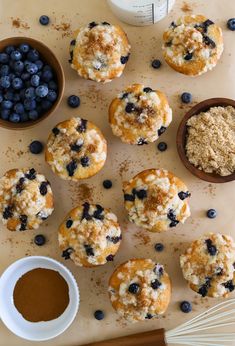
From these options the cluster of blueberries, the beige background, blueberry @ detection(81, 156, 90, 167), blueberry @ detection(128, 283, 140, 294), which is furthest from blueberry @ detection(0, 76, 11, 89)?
blueberry @ detection(128, 283, 140, 294)

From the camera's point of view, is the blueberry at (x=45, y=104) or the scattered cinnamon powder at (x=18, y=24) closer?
the blueberry at (x=45, y=104)

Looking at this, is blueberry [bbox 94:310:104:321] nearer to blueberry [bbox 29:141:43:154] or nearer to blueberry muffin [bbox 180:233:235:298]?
blueberry muffin [bbox 180:233:235:298]

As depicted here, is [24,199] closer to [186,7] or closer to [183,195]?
[183,195]

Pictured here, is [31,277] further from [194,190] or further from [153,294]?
[194,190]

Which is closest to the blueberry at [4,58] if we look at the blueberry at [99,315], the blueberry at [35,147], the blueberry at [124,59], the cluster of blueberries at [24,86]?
the cluster of blueberries at [24,86]

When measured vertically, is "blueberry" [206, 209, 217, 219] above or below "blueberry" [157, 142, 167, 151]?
below

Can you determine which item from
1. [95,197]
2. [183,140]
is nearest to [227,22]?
[183,140]

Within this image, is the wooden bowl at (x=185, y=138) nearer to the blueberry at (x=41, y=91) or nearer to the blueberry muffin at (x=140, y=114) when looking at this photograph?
the blueberry muffin at (x=140, y=114)
